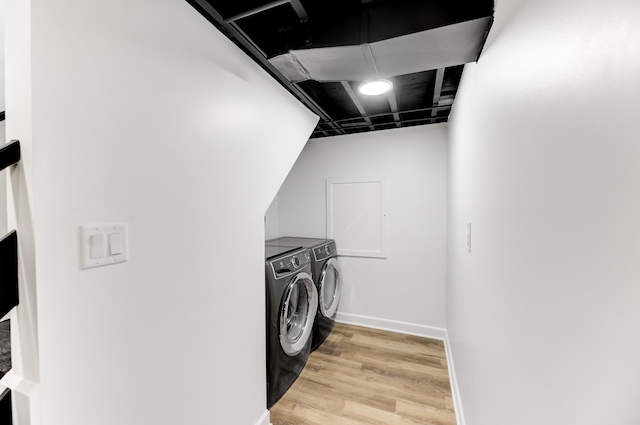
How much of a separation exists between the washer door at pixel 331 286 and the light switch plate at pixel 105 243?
1981 millimetres

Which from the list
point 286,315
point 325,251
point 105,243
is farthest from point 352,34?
point 325,251

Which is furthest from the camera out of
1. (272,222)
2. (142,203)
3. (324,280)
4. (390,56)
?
(272,222)

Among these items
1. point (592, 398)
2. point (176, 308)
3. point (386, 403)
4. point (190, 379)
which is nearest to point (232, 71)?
point (176, 308)

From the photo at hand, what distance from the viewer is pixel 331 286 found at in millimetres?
2982

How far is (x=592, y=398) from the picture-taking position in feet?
1.35

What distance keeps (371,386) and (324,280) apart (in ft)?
3.32

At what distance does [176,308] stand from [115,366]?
25 centimetres

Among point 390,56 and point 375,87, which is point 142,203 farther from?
point 375,87

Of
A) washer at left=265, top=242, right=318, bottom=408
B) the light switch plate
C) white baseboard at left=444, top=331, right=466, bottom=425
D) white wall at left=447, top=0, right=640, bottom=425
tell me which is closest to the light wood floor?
white baseboard at left=444, top=331, right=466, bottom=425

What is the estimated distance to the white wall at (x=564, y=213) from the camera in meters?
0.35

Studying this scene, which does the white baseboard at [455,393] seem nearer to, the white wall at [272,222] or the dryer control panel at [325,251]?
the dryer control panel at [325,251]

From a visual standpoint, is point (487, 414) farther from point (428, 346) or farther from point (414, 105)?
point (414, 105)

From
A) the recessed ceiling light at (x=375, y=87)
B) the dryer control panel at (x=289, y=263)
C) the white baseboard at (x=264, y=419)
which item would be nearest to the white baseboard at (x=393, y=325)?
the dryer control panel at (x=289, y=263)

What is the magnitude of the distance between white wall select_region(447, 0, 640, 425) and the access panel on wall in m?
1.99
